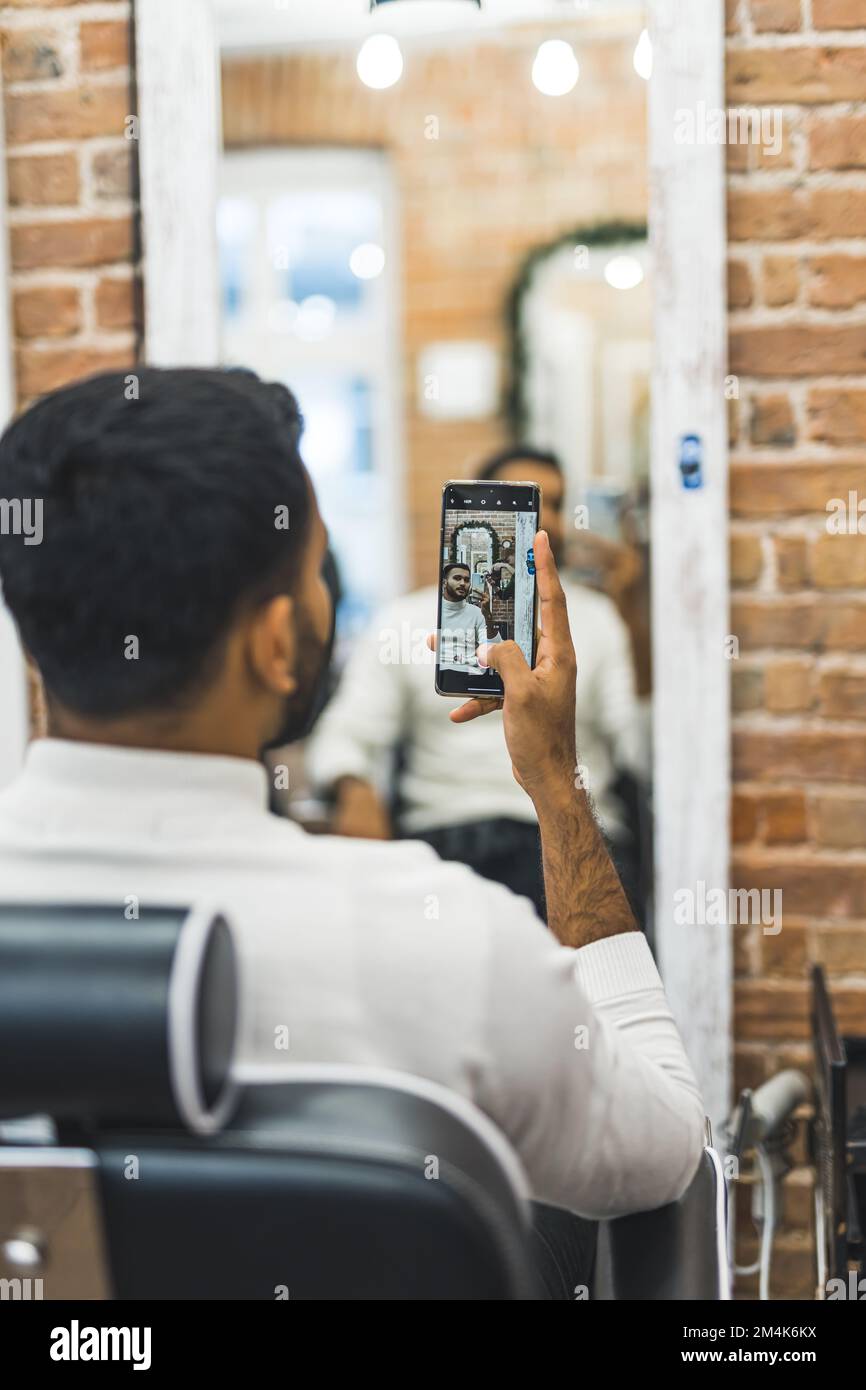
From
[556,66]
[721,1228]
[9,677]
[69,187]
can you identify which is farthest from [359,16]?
[721,1228]

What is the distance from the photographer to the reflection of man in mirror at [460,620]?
1394 mm

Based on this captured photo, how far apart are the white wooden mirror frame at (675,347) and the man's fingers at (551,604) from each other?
847mm

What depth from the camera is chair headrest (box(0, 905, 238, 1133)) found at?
78 cm

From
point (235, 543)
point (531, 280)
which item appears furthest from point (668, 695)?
point (531, 280)

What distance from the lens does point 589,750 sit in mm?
2859

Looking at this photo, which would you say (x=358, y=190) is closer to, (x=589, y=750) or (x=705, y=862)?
(x=589, y=750)

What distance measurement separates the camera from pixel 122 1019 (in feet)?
2.56

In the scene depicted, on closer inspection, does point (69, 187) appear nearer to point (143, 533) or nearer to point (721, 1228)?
point (143, 533)

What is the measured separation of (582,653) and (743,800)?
831 millimetres

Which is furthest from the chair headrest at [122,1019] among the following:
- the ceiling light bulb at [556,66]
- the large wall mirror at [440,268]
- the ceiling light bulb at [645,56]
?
the large wall mirror at [440,268]

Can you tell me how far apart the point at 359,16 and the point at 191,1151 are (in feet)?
12.3

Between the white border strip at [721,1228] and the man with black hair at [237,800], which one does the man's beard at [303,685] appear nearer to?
the man with black hair at [237,800]

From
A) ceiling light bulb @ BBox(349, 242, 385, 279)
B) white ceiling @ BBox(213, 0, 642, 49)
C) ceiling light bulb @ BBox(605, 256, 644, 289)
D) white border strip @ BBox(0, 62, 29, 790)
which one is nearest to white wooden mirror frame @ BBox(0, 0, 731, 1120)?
white border strip @ BBox(0, 62, 29, 790)

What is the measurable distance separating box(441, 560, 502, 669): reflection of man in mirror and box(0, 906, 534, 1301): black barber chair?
0.62 m
